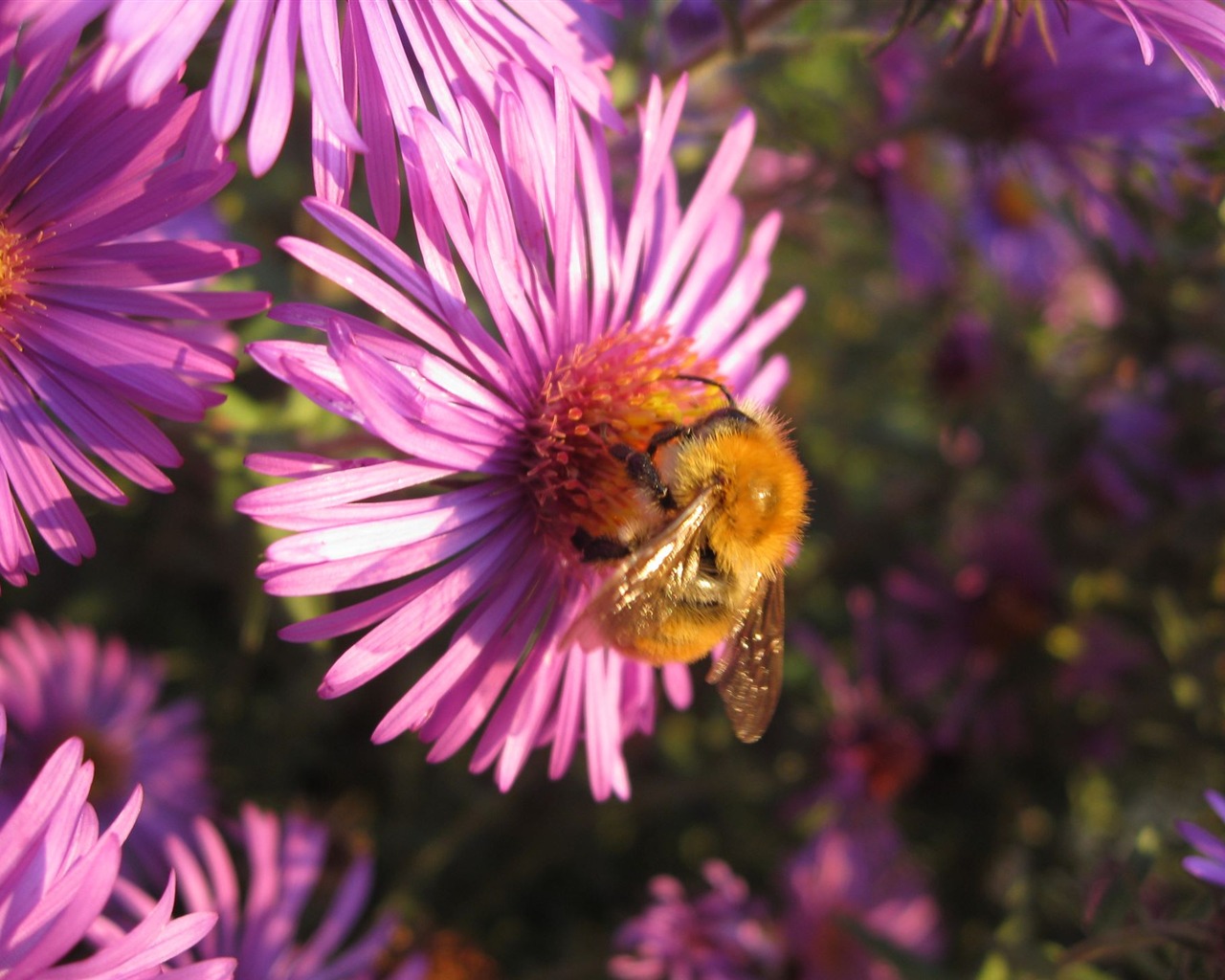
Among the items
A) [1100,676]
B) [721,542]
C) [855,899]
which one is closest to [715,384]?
[721,542]

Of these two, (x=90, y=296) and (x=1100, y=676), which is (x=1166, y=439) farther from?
(x=90, y=296)

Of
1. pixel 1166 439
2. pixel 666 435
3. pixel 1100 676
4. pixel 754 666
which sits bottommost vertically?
pixel 1100 676

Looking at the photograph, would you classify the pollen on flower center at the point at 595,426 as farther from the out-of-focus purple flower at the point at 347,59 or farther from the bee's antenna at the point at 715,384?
the out-of-focus purple flower at the point at 347,59

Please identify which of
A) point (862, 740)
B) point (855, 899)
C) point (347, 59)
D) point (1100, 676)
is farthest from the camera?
point (862, 740)

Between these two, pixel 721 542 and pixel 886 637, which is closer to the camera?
pixel 721 542

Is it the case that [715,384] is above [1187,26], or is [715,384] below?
below

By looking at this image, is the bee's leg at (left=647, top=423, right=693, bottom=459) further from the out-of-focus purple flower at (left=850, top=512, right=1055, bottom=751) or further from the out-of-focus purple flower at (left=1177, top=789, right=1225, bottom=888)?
the out-of-focus purple flower at (left=850, top=512, right=1055, bottom=751)

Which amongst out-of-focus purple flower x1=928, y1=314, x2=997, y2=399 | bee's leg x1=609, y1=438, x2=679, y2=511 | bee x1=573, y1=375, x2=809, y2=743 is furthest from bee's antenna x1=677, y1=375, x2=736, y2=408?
out-of-focus purple flower x1=928, y1=314, x2=997, y2=399
